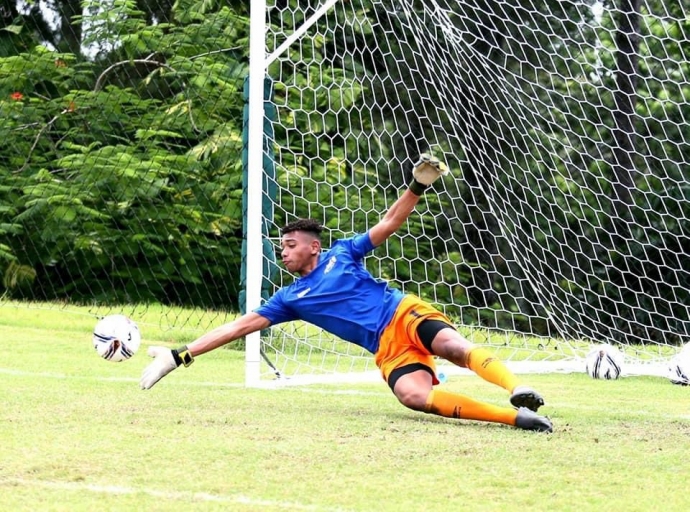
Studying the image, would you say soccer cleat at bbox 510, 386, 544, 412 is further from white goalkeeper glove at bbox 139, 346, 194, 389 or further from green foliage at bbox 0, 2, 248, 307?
green foliage at bbox 0, 2, 248, 307

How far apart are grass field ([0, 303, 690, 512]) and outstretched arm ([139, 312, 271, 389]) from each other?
0.22 metres

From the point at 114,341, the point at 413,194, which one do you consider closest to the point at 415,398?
the point at 413,194

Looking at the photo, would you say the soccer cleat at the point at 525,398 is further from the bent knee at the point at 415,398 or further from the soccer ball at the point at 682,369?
the soccer ball at the point at 682,369

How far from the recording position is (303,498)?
398cm

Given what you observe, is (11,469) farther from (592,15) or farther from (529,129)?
(592,15)

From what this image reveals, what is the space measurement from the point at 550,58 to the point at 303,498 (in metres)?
8.75

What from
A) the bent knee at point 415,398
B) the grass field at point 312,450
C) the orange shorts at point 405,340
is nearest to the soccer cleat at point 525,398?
the grass field at point 312,450

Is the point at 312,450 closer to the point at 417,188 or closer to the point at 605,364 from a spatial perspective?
the point at 417,188

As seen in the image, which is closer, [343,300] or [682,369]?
[343,300]

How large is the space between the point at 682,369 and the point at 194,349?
381 cm

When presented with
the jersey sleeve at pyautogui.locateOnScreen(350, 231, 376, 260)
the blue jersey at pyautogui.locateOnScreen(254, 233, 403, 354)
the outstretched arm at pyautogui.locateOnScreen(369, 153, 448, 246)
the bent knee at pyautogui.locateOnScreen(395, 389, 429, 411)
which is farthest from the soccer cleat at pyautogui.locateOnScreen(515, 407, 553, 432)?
the jersey sleeve at pyautogui.locateOnScreen(350, 231, 376, 260)

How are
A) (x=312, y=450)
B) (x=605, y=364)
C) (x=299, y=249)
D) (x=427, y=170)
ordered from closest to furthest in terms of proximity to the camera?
(x=312, y=450) < (x=427, y=170) < (x=299, y=249) < (x=605, y=364)

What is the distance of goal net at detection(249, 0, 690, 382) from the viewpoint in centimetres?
993

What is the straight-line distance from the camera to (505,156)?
1095 cm
